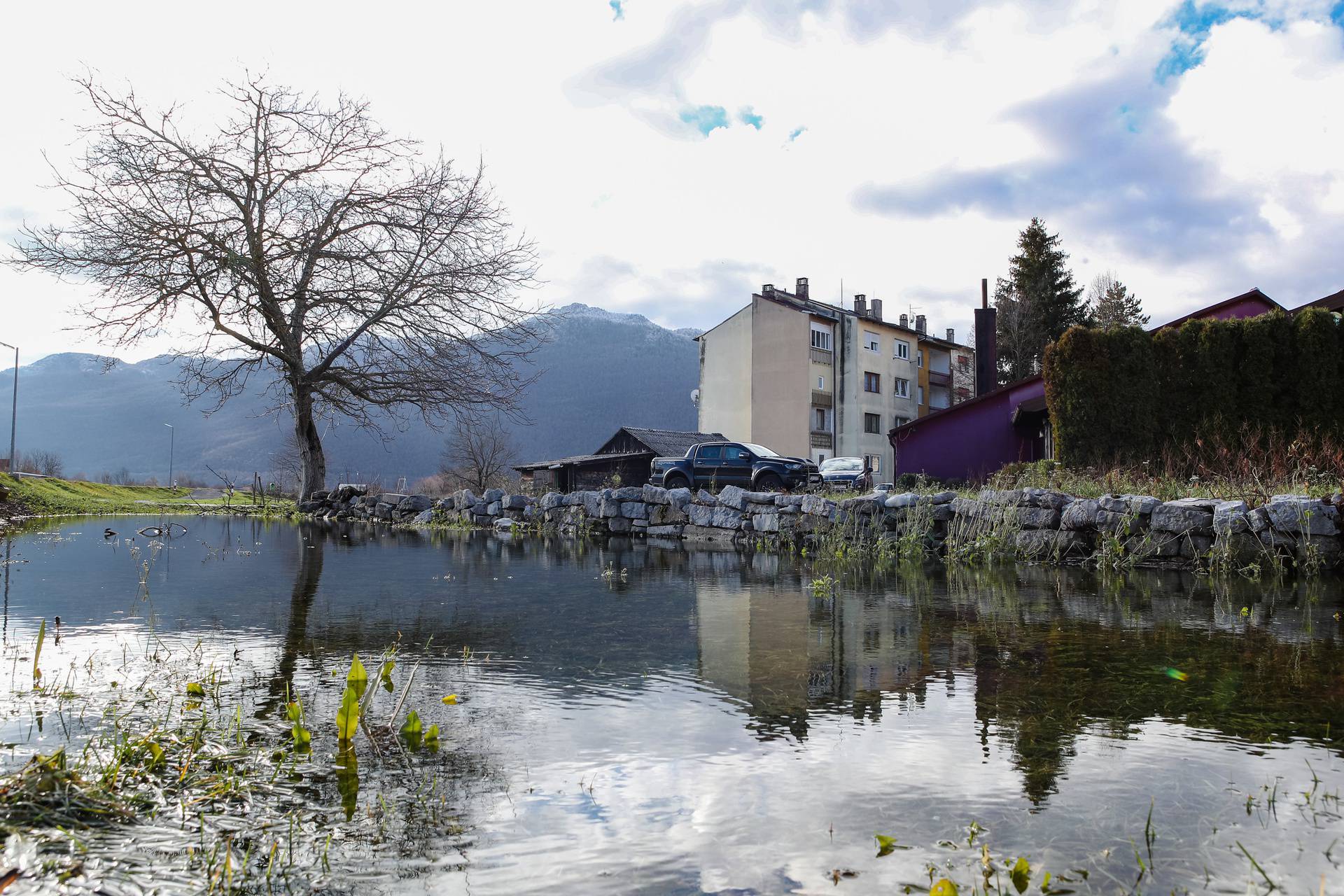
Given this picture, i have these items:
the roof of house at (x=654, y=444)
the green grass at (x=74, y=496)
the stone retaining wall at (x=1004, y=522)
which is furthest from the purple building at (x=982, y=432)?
the green grass at (x=74, y=496)

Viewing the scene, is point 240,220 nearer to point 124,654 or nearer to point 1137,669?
point 124,654

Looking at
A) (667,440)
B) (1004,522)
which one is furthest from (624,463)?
(1004,522)

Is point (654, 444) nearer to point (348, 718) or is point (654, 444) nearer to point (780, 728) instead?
point (780, 728)

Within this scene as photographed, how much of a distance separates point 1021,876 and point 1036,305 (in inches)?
1751

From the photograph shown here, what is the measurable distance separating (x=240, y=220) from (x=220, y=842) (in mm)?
21340

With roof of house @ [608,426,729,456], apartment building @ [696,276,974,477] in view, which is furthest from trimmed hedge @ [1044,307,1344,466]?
apartment building @ [696,276,974,477]

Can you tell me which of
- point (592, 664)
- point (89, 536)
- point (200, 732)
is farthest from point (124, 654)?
point (89, 536)

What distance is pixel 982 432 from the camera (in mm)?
29406

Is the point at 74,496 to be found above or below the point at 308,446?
below

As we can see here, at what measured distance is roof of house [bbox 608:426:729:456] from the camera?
42.8 metres

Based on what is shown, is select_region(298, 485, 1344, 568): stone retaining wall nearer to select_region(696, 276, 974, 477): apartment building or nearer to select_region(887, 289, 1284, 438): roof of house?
select_region(887, 289, 1284, 438): roof of house

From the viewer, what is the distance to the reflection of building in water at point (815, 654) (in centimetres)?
367

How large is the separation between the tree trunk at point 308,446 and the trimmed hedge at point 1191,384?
18.6 meters

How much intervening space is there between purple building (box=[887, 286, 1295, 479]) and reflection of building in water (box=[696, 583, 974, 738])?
21255mm
